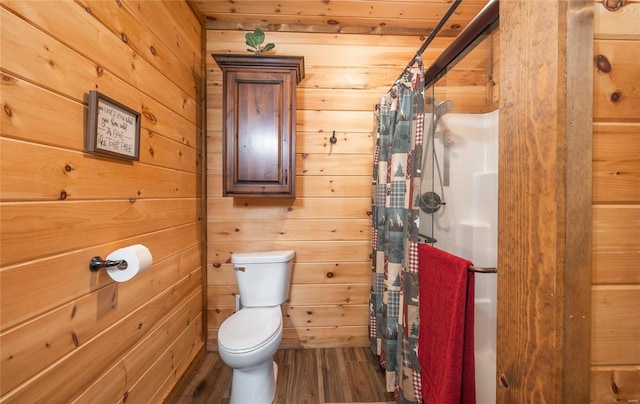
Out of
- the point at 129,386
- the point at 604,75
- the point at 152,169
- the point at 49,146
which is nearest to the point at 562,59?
the point at 604,75

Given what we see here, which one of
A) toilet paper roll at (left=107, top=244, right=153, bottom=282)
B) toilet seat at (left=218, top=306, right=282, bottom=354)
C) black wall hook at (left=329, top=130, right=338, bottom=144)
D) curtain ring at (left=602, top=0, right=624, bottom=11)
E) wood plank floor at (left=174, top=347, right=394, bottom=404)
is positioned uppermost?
black wall hook at (left=329, top=130, right=338, bottom=144)

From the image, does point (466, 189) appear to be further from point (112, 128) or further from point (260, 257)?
point (112, 128)

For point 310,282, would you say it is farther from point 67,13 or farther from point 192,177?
point 67,13

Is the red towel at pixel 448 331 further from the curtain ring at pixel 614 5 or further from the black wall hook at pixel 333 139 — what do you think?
the black wall hook at pixel 333 139

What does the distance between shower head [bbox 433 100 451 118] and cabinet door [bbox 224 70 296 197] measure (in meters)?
0.91

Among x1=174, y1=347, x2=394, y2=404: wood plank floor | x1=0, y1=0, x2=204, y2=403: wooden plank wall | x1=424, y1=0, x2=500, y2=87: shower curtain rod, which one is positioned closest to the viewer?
x1=0, y1=0, x2=204, y2=403: wooden plank wall

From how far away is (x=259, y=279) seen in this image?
1753 mm

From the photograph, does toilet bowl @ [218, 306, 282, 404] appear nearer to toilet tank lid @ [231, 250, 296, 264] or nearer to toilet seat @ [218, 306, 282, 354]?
toilet seat @ [218, 306, 282, 354]

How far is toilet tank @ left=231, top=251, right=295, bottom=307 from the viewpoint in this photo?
1750 millimetres

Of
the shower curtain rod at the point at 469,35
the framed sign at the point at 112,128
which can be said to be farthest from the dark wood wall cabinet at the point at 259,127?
the shower curtain rod at the point at 469,35

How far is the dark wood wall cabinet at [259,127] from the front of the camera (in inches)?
67.1

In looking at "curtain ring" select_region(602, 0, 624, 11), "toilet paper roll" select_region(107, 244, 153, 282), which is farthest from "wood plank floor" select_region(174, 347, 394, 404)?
"curtain ring" select_region(602, 0, 624, 11)

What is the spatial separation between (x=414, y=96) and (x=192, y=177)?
1.50m

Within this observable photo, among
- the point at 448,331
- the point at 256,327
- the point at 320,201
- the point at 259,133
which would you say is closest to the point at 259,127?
the point at 259,133
